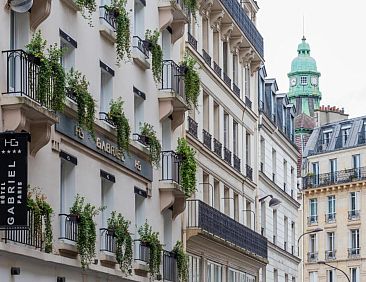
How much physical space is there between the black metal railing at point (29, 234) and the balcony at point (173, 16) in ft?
45.3

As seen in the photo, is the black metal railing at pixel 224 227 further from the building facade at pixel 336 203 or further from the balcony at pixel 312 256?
the balcony at pixel 312 256

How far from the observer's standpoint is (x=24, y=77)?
26.4m

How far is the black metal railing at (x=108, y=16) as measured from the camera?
33.4 m

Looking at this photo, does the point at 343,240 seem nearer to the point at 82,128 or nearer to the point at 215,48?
the point at 215,48

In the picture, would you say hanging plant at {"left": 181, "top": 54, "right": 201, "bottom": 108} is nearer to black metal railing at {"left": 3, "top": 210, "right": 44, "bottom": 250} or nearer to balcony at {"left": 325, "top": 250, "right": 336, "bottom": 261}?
black metal railing at {"left": 3, "top": 210, "right": 44, "bottom": 250}

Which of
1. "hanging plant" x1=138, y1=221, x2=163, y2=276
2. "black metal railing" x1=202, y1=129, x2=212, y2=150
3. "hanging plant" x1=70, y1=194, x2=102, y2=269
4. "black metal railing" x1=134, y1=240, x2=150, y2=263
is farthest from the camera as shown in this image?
"black metal railing" x1=202, y1=129, x2=212, y2=150

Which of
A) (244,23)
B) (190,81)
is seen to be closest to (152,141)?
(190,81)

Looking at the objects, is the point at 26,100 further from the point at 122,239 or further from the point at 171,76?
the point at 171,76

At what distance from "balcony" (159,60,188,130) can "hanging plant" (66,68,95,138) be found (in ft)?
27.8

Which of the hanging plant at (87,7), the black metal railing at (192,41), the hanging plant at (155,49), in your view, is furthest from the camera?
the black metal railing at (192,41)

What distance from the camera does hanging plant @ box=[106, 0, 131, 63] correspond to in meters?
33.8

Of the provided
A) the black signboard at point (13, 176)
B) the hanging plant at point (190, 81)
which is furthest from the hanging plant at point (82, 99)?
the hanging plant at point (190, 81)

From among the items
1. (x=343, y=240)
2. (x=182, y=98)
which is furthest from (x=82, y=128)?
(x=343, y=240)

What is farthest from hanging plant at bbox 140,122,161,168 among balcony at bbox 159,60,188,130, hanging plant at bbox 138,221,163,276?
hanging plant at bbox 138,221,163,276
